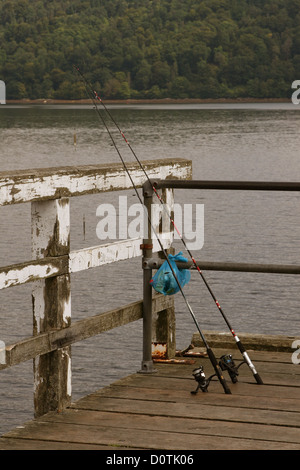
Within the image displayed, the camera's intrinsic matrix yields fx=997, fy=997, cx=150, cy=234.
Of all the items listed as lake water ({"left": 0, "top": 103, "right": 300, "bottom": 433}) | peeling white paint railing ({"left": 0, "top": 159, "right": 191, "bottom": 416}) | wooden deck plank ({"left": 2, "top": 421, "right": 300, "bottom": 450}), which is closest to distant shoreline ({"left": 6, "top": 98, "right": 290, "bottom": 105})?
lake water ({"left": 0, "top": 103, "right": 300, "bottom": 433})

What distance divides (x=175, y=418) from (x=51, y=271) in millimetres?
875

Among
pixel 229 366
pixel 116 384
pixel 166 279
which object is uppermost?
pixel 166 279

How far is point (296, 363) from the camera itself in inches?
220

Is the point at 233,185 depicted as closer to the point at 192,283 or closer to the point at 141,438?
the point at 141,438

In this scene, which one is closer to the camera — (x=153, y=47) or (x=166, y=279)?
(x=166, y=279)

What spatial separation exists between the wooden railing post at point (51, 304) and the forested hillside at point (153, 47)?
493 ft

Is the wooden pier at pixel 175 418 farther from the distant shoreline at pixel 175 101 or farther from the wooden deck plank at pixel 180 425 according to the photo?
the distant shoreline at pixel 175 101

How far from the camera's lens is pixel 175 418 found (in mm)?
4430

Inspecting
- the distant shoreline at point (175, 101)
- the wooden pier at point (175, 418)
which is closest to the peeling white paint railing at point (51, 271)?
the wooden pier at point (175, 418)

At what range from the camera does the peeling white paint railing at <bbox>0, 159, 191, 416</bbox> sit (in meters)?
4.38

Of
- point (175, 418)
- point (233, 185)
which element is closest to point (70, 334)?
point (175, 418)

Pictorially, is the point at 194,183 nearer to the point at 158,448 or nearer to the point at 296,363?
the point at 296,363

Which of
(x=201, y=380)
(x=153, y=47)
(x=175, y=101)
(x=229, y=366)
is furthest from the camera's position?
(x=175, y=101)
